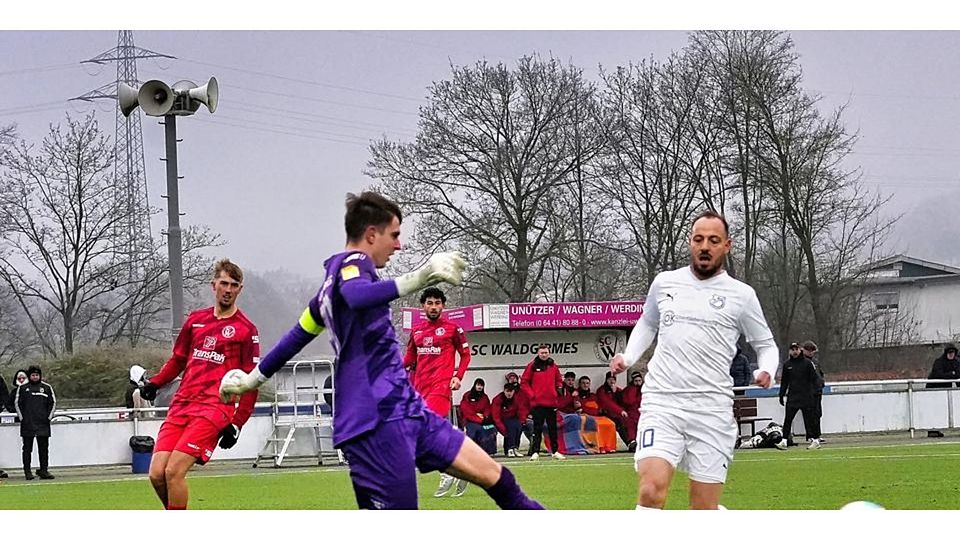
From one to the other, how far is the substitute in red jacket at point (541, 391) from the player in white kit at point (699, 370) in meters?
13.0

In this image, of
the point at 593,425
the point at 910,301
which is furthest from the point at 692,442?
the point at 910,301

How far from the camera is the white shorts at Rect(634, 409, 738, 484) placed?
7.08 meters

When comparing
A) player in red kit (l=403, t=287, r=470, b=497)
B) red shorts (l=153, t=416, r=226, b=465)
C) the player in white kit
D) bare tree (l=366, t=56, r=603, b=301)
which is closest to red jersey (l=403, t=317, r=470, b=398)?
player in red kit (l=403, t=287, r=470, b=497)

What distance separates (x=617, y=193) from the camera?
33188 millimetres

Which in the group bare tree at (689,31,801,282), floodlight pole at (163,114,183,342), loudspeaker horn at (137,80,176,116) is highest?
bare tree at (689,31,801,282)

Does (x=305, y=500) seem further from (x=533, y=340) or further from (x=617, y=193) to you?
(x=617, y=193)

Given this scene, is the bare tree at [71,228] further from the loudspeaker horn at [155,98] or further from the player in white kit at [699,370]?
the player in white kit at [699,370]

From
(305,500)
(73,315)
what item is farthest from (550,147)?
(305,500)

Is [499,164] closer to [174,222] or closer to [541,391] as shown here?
[541,391]

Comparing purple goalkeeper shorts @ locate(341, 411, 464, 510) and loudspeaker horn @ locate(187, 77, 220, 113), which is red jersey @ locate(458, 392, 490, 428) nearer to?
loudspeaker horn @ locate(187, 77, 220, 113)

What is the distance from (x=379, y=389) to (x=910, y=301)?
35.9 metres

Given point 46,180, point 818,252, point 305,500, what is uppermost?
point 46,180

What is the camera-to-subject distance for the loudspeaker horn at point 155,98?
54.2ft
